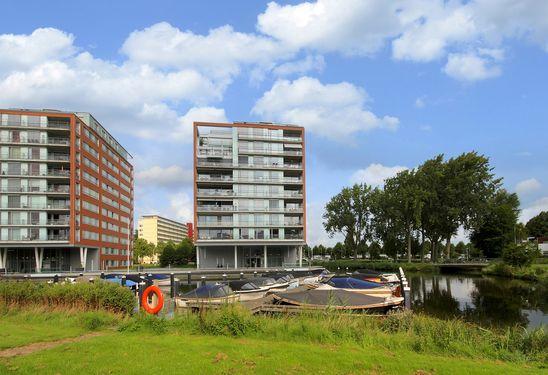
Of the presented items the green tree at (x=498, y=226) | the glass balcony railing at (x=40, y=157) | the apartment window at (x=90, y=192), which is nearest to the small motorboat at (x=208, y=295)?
the glass balcony railing at (x=40, y=157)

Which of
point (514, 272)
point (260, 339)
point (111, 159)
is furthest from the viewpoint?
point (111, 159)

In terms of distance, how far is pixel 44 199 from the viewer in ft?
246

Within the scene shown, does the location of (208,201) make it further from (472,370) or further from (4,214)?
(472,370)

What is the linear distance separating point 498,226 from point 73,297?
9338cm

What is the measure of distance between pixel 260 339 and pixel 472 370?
544 centimetres

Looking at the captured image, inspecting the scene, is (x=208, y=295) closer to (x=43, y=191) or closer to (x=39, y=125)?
(x=43, y=191)

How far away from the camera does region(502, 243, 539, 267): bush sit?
5956 centimetres

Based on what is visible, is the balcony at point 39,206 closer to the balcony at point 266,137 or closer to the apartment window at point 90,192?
the apartment window at point 90,192

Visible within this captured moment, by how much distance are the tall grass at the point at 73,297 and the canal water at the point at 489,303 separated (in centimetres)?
1490

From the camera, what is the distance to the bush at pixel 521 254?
59562 millimetres

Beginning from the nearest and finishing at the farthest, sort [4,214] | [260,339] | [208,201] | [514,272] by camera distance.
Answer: [260,339], [514,272], [4,214], [208,201]

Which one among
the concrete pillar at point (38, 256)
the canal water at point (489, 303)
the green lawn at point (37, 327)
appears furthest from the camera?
the concrete pillar at point (38, 256)

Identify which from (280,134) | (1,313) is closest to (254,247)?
(280,134)

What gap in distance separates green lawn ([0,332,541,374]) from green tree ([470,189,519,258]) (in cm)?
8462
